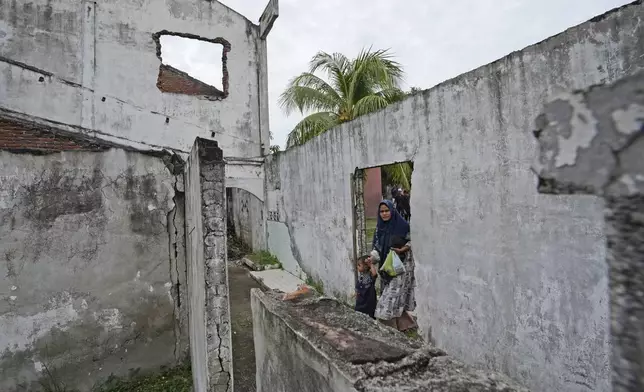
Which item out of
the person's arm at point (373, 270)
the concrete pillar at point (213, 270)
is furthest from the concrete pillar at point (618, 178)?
the person's arm at point (373, 270)

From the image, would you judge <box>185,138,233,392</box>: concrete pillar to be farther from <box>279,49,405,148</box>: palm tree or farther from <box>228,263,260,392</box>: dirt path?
Answer: <box>279,49,405,148</box>: palm tree

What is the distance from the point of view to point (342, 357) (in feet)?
5.26

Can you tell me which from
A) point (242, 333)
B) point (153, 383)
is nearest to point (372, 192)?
point (242, 333)

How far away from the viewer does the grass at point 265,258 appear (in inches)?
381

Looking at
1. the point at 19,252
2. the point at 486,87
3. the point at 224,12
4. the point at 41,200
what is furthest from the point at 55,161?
the point at 224,12

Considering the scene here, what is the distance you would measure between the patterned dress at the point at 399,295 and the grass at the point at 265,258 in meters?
5.35

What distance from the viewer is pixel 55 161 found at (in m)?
3.96

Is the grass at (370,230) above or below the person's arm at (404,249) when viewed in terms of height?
below

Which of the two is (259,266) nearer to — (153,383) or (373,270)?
(153,383)

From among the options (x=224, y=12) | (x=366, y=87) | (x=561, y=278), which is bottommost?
(x=561, y=278)

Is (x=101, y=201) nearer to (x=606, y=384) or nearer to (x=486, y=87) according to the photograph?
(x=486, y=87)

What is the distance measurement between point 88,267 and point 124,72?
19.4 ft

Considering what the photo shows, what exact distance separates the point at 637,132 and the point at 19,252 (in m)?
4.85

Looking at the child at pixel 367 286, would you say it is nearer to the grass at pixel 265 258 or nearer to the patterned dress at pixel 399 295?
the patterned dress at pixel 399 295
